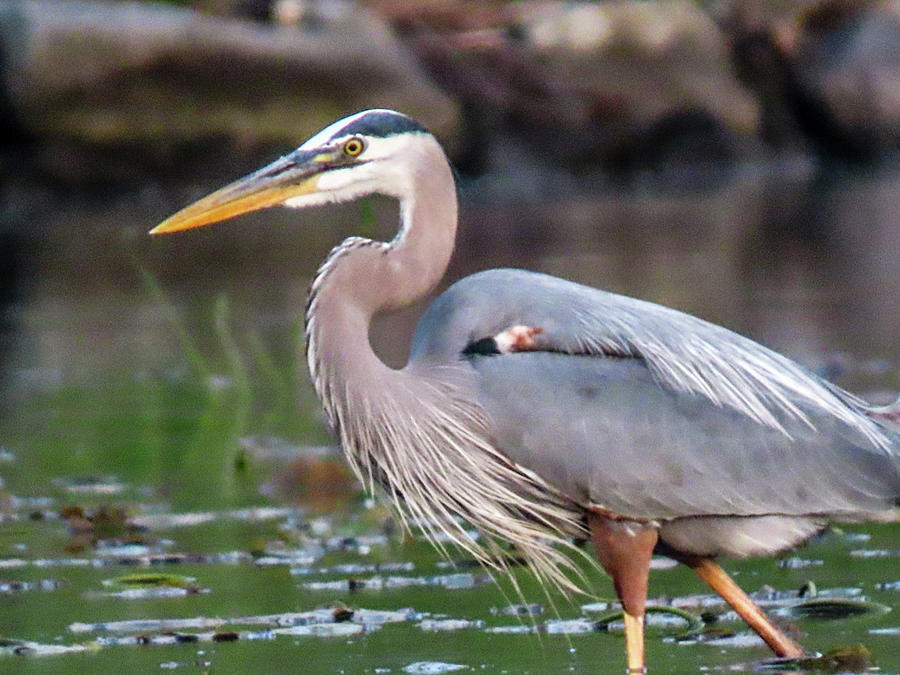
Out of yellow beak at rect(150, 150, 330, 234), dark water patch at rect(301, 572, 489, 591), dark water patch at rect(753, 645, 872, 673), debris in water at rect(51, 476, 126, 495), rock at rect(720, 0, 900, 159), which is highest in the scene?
rock at rect(720, 0, 900, 159)

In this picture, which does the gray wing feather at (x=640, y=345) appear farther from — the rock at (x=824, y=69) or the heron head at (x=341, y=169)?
the rock at (x=824, y=69)

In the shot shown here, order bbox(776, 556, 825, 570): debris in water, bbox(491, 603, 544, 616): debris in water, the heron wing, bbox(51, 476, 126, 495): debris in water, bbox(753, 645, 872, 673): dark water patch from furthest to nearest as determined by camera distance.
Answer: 1. bbox(51, 476, 126, 495): debris in water
2. bbox(776, 556, 825, 570): debris in water
3. bbox(491, 603, 544, 616): debris in water
4. the heron wing
5. bbox(753, 645, 872, 673): dark water patch

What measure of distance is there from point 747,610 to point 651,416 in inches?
21.9

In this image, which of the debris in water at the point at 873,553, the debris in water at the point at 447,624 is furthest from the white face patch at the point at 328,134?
the debris in water at the point at 873,553

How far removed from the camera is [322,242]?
17.9m

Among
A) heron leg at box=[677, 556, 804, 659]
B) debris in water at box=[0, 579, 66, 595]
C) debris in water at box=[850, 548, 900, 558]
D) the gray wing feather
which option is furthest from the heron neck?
debris in water at box=[850, 548, 900, 558]

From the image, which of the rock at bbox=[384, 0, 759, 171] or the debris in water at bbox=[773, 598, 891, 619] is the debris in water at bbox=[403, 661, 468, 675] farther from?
the rock at bbox=[384, 0, 759, 171]

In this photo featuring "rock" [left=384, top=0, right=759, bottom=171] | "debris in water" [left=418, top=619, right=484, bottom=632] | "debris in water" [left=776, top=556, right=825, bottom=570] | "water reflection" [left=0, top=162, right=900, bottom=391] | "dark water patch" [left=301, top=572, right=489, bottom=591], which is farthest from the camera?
"rock" [left=384, top=0, right=759, bottom=171]

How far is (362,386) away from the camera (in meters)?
5.28

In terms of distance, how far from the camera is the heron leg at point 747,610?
5039mm

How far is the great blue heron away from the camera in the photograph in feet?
17.0

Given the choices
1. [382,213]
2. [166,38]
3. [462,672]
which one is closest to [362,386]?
[462,672]

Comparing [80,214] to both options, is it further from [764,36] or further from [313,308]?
[313,308]

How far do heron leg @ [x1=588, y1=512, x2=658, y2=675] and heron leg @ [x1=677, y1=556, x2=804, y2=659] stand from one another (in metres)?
0.18
